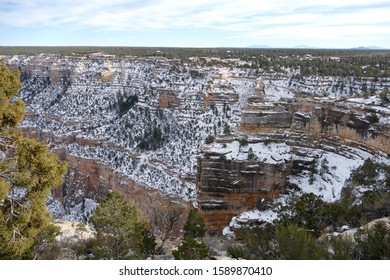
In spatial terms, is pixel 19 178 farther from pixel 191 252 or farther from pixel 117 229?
pixel 117 229

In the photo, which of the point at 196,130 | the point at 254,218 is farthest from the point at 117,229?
the point at 196,130

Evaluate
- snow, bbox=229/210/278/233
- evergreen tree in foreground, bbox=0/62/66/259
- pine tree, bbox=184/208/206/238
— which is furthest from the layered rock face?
evergreen tree in foreground, bbox=0/62/66/259

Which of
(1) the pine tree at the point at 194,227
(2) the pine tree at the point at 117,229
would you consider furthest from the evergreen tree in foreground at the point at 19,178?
(1) the pine tree at the point at 194,227

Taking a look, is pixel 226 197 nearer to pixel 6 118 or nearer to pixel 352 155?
pixel 352 155

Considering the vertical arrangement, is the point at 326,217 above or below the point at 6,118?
below

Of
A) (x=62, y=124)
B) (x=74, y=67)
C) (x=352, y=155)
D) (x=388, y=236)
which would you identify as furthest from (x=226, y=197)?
(x=74, y=67)
